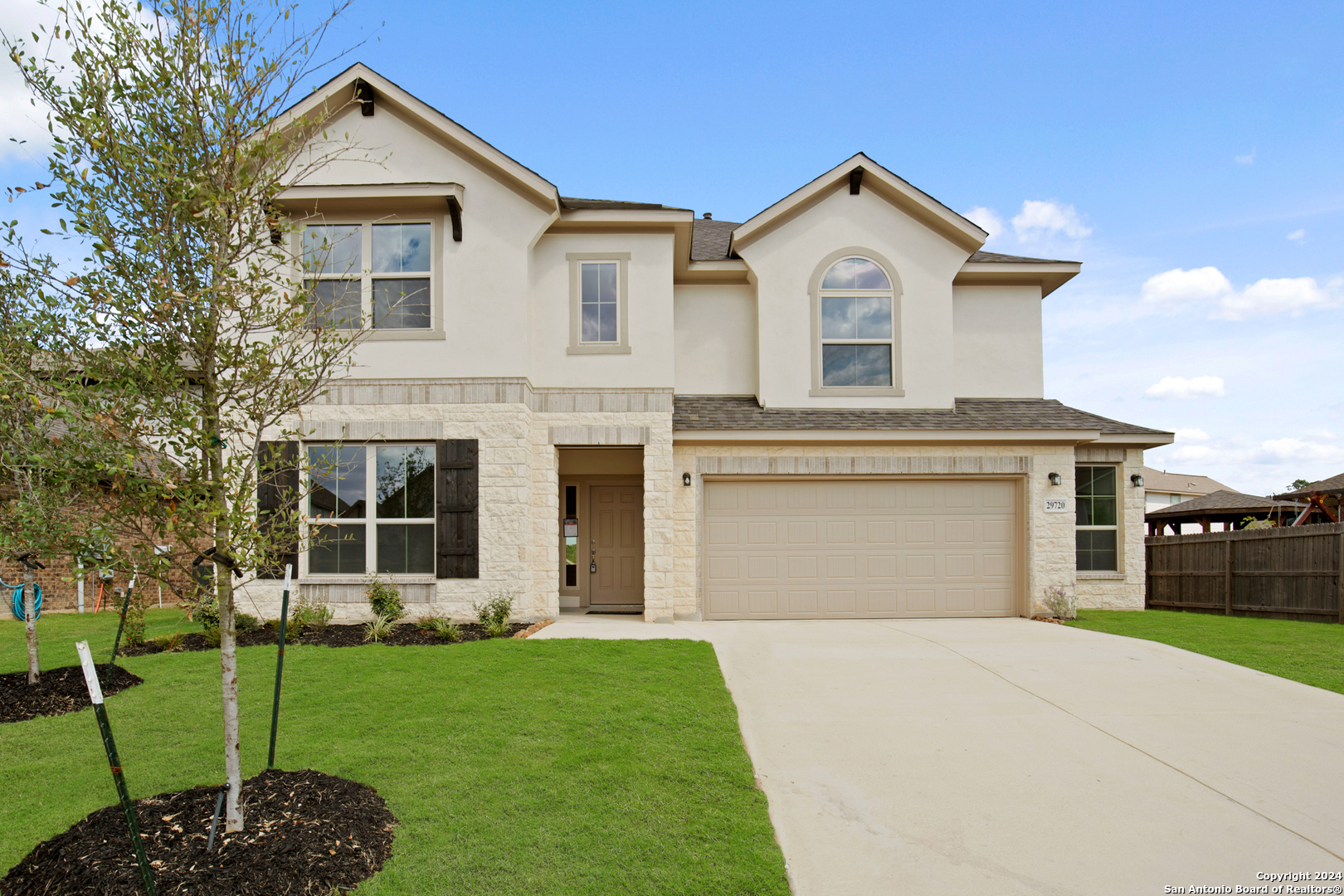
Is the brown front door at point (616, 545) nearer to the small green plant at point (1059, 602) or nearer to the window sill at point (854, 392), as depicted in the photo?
the window sill at point (854, 392)

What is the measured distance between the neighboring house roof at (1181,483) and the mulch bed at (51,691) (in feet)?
130

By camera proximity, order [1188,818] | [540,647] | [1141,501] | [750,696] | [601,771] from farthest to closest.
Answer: [1141,501] < [540,647] < [750,696] < [601,771] < [1188,818]

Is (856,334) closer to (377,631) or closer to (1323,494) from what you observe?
(377,631)

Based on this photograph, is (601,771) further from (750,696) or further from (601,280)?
(601,280)

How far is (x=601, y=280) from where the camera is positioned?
11883 millimetres

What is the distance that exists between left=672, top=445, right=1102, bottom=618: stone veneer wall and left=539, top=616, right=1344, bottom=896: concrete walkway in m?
2.91

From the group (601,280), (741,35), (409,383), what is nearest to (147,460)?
(409,383)

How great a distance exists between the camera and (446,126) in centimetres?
1119

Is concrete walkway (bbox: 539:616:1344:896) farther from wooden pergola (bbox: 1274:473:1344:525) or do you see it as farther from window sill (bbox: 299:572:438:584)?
wooden pergola (bbox: 1274:473:1344:525)

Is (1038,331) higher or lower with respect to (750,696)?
higher

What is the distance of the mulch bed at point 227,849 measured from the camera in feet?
11.6

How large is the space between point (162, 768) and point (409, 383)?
6636 millimetres

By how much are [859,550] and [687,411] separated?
3483mm

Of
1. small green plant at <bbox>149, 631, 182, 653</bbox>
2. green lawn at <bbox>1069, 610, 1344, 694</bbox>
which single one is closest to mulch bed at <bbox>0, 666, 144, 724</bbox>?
small green plant at <bbox>149, 631, 182, 653</bbox>
